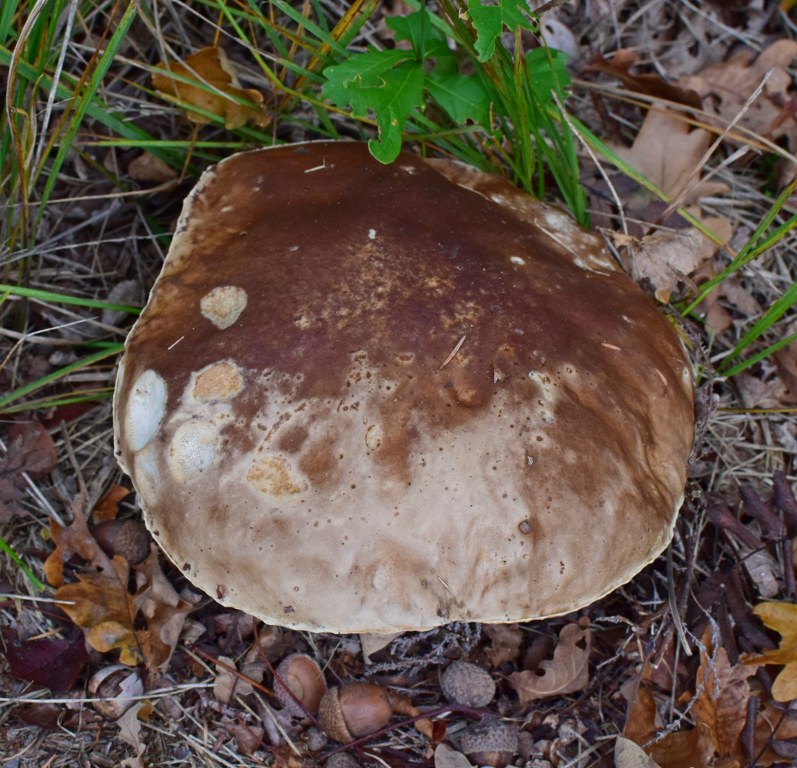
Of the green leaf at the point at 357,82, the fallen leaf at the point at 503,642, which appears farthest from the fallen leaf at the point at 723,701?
the green leaf at the point at 357,82

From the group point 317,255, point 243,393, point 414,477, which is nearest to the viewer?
point 414,477

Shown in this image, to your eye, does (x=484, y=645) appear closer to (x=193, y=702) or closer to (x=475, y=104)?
(x=193, y=702)

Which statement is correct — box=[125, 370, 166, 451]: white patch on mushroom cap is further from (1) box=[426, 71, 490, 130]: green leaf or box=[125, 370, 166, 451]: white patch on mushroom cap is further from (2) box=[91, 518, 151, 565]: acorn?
(1) box=[426, 71, 490, 130]: green leaf

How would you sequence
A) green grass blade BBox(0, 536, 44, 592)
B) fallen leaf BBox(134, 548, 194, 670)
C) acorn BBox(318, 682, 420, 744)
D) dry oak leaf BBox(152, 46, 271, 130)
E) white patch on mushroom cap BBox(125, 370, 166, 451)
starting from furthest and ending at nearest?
dry oak leaf BBox(152, 46, 271, 130) < fallen leaf BBox(134, 548, 194, 670) < acorn BBox(318, 682, 420, 744) < green grass blade BBox(0, 536, 44, 592) < white patch on mushroom cap BBox(125, 370, 166, 451)

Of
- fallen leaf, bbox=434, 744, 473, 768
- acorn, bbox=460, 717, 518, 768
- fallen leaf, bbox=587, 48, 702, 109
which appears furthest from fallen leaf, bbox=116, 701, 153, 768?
fallen leaf, bbox=587, 48, 702, 109

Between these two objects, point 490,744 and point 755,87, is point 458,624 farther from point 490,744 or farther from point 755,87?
point 755,87

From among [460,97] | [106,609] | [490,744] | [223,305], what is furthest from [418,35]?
[490,744]

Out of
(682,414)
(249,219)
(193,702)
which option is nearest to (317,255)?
(249,219)

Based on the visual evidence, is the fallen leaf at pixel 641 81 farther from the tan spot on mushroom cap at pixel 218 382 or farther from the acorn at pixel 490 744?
the acorn at pixel 490 744

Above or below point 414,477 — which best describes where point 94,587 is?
below
